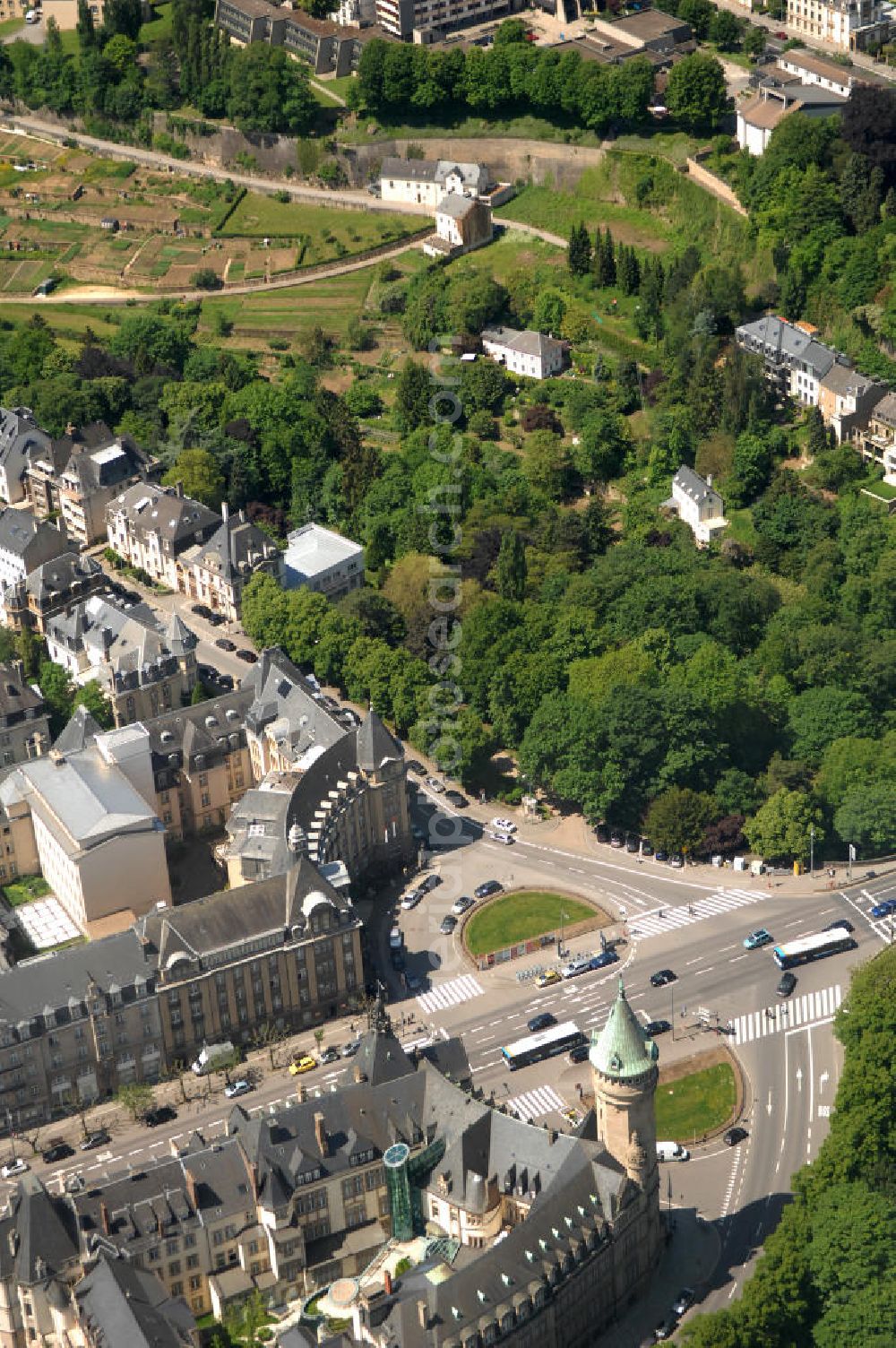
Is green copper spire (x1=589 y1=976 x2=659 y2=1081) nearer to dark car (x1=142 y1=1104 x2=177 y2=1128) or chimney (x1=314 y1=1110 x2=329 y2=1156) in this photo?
chimney (x1=314 y1=1110 x2=329 y2=1156)

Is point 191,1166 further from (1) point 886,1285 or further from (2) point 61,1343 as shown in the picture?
(1) point 886,1285

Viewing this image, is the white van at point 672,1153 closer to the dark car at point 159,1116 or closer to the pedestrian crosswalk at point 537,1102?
the pedestrian crosswalk at point 537,1102

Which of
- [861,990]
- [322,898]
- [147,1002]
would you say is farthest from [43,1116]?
[861,990]

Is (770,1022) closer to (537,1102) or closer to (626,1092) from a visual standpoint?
(537,1102)

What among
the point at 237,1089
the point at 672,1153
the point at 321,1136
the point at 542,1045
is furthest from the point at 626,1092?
the point at 237,1089

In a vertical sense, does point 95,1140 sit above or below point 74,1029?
below

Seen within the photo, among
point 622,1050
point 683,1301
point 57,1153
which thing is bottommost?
point 57,1153
